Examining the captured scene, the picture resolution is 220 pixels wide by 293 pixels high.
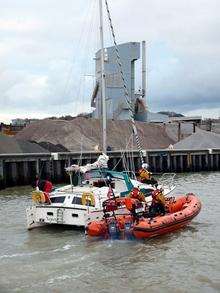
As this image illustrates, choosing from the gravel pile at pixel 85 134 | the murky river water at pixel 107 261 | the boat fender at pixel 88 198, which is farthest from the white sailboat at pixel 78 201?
the gravel pile at pixel 85 134

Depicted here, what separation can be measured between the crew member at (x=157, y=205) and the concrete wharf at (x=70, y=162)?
37.8 feet

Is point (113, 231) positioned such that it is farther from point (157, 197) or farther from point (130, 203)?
point (157, 197)

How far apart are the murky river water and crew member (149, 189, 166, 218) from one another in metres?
1.05

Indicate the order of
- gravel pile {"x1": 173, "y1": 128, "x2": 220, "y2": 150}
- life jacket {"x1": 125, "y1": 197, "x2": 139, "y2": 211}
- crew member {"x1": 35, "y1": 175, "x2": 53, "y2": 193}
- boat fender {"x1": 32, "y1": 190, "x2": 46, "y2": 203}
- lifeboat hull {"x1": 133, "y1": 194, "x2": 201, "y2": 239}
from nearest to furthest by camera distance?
1. lifeboat hull {"x1": 133, "y1": 194, "x2": 201, "y2": 239}
2. life jacket {"x1": 125, "y1": 197, "x2": 139, "y2": 211}
3. boat fender {"x1": 32, "y1": 190, "x2": 46, "y2": 203}
4. crew member {"x1": 35, "y1": 175, "x2": 53, "y2": 193}
5. gravel pile {"x1": 173, "y1": 128, "x2": 220, "y2": 150}

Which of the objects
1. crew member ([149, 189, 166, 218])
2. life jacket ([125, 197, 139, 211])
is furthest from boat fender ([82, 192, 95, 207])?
crew member ([149, 189, 166, 218])

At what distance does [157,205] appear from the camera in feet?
64.4

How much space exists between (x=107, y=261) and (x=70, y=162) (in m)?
27.6

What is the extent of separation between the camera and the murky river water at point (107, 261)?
1313cm

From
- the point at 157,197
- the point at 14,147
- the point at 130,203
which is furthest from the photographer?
the point at 14,147

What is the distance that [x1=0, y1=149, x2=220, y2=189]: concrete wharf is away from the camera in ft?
129

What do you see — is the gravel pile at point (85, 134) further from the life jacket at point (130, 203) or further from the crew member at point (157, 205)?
the life jacket at point (130, 203)

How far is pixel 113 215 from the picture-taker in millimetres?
18875

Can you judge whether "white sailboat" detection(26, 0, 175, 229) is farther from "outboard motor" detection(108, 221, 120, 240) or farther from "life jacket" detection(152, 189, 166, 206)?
"life jacket" detection(152, 189, 166, 206)

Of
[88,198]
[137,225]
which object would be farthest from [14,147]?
[137,225]
